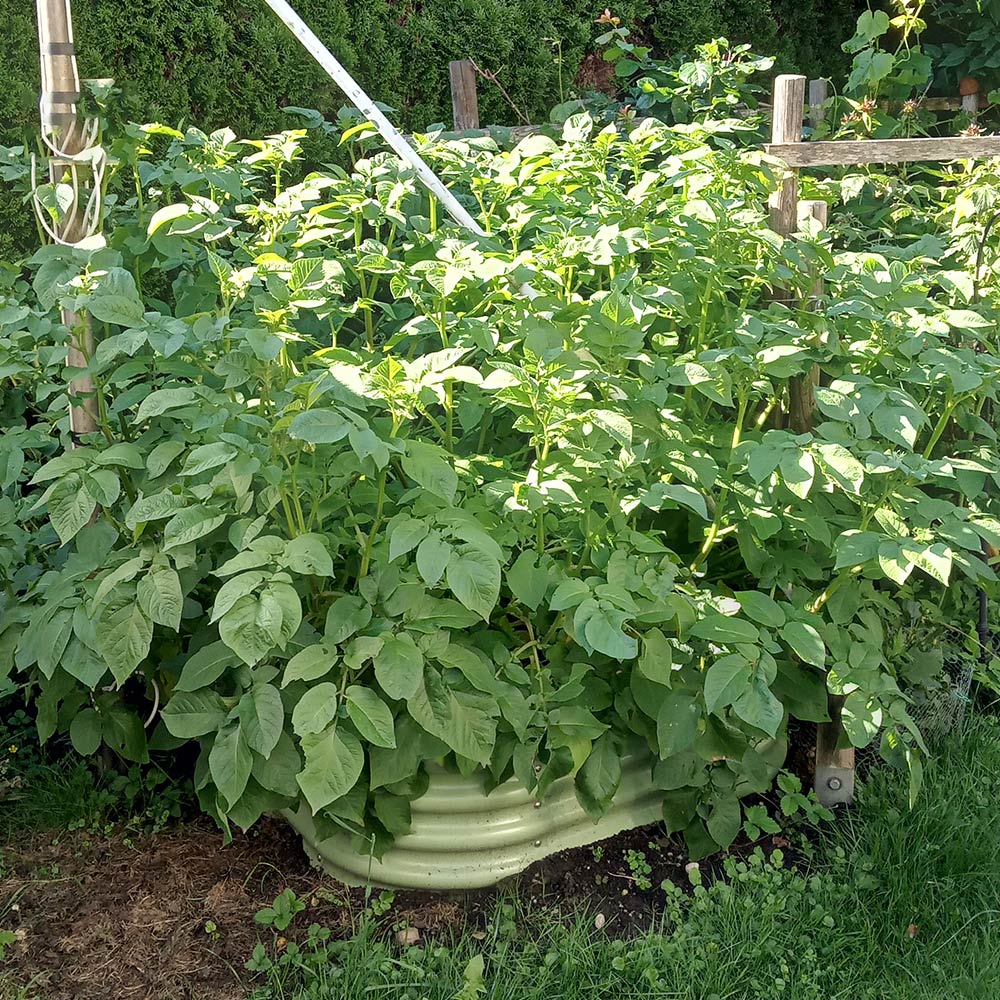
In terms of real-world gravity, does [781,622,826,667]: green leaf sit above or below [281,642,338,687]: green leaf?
below

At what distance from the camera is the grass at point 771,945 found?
85.0 inches

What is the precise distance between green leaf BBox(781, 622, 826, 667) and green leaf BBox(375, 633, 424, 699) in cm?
75

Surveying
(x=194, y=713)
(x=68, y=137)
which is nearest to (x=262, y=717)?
(x=194, y=713)

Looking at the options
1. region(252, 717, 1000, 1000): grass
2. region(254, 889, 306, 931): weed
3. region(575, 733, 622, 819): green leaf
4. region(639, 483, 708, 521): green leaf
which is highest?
region(639, 483, 708, 521): green leaf

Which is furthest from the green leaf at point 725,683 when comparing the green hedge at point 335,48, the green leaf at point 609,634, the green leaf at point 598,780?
the green hedge at point 335,48

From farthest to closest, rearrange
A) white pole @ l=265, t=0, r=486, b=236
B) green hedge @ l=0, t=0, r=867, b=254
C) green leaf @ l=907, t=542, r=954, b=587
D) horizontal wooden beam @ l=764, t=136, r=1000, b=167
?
green hedge @ l=0, t=0, r=867, b=254
horizontal wooden beam @ l=764, t=136, r=1000, b=167
white pole @ l=265, t=0, r=486, b=236
green leaf @ l=907, t=542, r=954, b=587

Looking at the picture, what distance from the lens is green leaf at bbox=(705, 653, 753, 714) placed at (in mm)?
2076

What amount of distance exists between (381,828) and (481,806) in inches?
8.9

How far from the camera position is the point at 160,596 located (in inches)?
80.3

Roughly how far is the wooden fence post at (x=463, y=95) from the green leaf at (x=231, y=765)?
3601mm

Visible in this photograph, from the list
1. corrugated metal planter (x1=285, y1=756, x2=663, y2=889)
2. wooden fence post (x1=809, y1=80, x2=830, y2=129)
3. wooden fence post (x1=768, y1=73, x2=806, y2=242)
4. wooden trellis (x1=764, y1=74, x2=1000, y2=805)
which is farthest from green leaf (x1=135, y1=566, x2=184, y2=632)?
wooden fence post (x1=809, y1=80, x2=830, y2=129)

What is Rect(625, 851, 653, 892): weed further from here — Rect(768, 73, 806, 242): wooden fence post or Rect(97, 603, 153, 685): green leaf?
Rect(768, 73, 806, 242): wooden fence post

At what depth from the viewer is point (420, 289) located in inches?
99.6

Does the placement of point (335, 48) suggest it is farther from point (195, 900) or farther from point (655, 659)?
point (195, 900)
